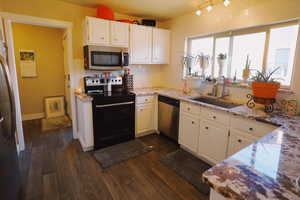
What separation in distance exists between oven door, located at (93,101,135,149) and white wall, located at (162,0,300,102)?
1.35m

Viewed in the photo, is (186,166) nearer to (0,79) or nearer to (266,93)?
(266,93)

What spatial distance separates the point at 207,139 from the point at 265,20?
178 cm

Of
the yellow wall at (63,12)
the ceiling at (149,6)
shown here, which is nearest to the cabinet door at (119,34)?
the ceiling at (149,6)

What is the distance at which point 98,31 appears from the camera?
2701 mm

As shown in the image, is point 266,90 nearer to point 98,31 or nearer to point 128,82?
point 128,82

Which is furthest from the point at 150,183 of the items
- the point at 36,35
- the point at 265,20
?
the point at 36,35

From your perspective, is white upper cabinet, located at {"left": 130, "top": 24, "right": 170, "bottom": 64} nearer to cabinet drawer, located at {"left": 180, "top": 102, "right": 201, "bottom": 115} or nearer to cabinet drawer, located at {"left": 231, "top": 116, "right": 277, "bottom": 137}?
cabinet drawer, located at {"left": 180, "top": 102, "right": 201, "bottom": 115}

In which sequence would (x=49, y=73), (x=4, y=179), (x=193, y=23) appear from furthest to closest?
(x=49, y=73) < (x=193, y=23) < (x=4, y=179)

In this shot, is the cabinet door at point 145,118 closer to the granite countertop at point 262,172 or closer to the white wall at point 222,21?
the white wall at point 222,21

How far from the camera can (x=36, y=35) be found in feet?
13.1

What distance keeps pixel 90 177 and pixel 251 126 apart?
6.73ft

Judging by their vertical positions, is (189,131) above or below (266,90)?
below

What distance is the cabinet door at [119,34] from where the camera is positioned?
2.85m

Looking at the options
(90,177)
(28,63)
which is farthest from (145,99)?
(28,63)
